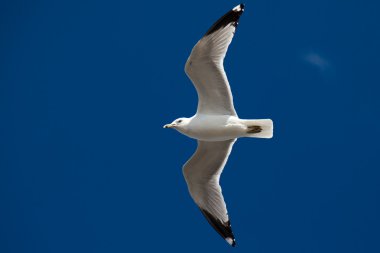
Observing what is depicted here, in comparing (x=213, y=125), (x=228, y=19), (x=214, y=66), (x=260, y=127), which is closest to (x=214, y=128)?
(x=213, y=125)

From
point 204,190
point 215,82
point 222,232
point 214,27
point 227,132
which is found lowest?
point 222,232

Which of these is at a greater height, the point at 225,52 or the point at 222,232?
the point at 225,52

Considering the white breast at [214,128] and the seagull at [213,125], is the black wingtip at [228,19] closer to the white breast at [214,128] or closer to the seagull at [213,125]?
the seagull at [213,125]

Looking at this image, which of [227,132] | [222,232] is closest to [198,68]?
[227,132]

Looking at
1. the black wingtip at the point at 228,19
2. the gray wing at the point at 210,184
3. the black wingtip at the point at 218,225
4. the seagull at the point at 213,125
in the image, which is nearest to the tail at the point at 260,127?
the seagull at the point at 213,125

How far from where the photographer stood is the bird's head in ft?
34.1

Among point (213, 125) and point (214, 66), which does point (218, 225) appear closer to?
point (213, 125)

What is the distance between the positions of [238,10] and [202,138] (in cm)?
187

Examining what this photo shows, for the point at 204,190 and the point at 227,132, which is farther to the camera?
the point at 204,190

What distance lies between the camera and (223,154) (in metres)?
11.0

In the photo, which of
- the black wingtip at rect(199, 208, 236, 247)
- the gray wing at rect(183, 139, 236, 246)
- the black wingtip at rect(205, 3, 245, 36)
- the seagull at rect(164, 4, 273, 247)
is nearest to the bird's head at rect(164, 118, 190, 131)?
the seagull at rect(164, 4, 273, 247)

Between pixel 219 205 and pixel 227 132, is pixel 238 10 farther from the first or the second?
pixel 219 205

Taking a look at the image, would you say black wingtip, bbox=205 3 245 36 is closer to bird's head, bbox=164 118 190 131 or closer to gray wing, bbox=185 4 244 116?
gray wing, bbox=185 4 244 116

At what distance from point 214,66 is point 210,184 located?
6.49 feet
